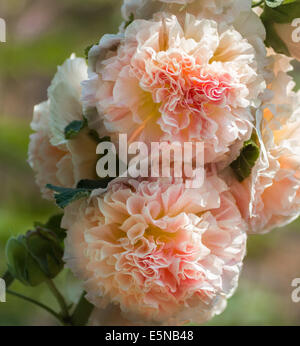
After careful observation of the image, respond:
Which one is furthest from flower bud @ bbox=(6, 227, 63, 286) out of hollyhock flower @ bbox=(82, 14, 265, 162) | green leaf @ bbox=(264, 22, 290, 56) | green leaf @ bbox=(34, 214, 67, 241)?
green leaf @ bbox=(264, 22, 290, 56)

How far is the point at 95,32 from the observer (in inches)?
81.9

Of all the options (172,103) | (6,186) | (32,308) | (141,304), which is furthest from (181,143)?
(6,186)

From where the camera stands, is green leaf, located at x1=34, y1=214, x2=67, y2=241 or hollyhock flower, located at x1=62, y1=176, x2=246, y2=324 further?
green leaf, located at x1=34, y1=214, x2=67, y2=241

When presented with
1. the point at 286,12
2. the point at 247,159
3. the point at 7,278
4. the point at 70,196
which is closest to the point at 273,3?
the point at 286,12

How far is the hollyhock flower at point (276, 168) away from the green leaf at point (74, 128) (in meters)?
0.14

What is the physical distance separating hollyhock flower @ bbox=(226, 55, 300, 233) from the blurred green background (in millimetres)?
812

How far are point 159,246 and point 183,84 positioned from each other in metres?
0.13

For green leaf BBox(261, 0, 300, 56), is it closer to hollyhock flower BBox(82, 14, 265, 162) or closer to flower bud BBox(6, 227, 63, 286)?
hollyhock flower BBox(82, 14, 265, 162)

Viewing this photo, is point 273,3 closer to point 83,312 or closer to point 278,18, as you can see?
point 278,18

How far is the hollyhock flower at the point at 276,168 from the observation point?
44 cm

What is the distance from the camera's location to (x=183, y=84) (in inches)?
16.1

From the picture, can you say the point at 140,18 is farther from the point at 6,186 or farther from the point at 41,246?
the point at 6,186

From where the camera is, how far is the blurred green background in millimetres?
1455

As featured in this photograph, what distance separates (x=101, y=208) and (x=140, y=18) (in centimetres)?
16
